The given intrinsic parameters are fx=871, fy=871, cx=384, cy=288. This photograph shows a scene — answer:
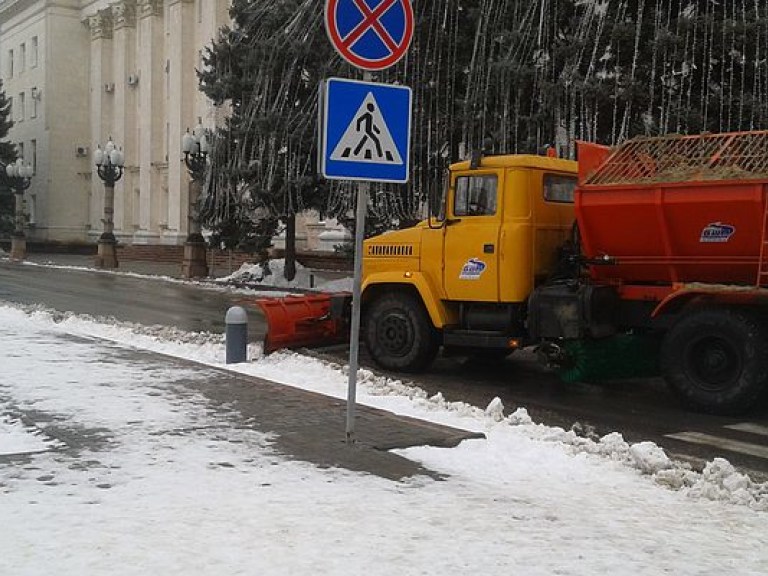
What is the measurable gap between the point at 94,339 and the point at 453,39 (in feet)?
38.3

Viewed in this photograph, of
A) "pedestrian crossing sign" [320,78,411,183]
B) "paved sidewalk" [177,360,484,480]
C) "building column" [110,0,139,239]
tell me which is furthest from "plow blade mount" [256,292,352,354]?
"building column" [110,0,139,239]

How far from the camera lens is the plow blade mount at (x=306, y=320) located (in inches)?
465

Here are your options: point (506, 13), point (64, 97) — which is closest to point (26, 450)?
point (506, 13)

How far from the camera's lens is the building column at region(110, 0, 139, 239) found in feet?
191

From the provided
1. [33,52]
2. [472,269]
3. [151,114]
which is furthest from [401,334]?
[33,52]

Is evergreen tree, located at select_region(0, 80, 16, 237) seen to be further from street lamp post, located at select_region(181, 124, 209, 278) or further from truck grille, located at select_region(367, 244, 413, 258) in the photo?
truck grille, located at select_region(367, 244, 413, 258)

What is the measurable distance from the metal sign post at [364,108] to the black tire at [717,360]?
3996mm

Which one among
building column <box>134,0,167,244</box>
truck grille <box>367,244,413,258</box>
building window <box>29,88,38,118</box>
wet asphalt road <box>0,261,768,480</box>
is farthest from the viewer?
building window <box>29,88,38,118</box>

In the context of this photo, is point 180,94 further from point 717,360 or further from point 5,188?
point 717,360

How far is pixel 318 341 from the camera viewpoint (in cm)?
1223

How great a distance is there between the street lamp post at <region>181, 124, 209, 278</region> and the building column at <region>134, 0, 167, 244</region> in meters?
18.4

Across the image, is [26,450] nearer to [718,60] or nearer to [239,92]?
[718,60]

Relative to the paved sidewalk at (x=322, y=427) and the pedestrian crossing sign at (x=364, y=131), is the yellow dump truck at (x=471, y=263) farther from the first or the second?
the pedestrian crossing sign at (x=364, y=131)

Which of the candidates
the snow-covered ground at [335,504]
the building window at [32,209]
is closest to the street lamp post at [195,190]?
the snow-covered ground at [335,504]
